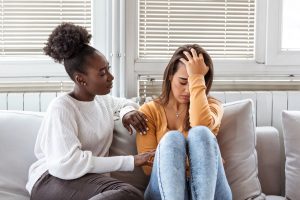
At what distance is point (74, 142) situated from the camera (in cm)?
197

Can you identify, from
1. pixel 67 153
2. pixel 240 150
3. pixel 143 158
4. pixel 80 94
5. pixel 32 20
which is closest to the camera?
pixel 67 153

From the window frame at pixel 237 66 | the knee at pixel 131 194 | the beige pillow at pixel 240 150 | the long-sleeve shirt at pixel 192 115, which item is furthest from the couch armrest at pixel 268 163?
the knee at pixel 131 194

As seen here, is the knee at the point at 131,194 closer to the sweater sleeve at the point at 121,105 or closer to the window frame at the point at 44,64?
the sweater sleeve at the point at 121,105

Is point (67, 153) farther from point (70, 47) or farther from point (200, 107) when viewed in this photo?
point (200, 107)

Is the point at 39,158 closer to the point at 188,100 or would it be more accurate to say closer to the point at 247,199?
the point at 188,100

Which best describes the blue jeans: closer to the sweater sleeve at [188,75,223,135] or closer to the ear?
the sweater sleeve at [188,75,223,135]

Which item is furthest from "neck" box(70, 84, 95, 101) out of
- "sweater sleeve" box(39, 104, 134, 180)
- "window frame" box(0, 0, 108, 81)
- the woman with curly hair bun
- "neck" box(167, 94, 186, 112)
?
"window frame" box(0, 0, 108, 81)

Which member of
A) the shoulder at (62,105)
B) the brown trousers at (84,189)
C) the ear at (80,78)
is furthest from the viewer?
the ear at (80,78)

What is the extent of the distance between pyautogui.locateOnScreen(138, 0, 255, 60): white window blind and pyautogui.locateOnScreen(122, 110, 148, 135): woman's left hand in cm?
61

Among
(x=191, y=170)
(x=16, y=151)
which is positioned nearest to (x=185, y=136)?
(x=191, y=170)

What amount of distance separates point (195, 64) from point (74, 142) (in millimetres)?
601

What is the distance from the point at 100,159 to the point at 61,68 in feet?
2.85

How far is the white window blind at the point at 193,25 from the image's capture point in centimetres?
273

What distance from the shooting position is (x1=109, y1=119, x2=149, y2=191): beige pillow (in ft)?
7.37
